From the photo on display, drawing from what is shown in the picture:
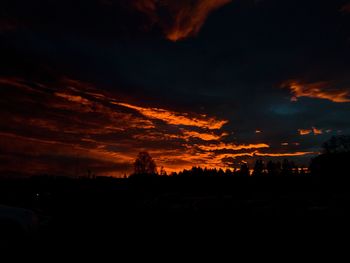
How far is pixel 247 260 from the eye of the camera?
933cm

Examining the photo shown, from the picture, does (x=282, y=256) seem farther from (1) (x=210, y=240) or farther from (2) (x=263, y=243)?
(1) (x=210, y=240)

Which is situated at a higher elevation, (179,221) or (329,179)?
(329,179)

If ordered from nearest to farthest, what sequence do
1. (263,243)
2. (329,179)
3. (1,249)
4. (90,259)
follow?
1. (1,249)
2. (90,259)
3. (263,243)
4. (329,179)

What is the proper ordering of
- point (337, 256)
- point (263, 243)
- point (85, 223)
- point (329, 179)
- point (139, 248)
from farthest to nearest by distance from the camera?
1. point (329, 179)
2. point (85, 223)
3. point (263, 243)
4. point (139, 248)
5. point (337, 256)

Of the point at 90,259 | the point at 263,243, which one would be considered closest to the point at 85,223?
the point at 90,259

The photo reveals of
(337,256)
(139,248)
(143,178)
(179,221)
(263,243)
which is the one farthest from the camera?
(143,178)

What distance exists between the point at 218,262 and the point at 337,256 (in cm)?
346

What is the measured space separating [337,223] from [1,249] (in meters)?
14.3

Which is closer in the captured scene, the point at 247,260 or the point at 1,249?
the point at 1,249

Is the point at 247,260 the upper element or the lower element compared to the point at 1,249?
lower

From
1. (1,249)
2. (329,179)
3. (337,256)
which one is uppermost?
(329,179)

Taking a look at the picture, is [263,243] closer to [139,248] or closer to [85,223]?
[139,248]

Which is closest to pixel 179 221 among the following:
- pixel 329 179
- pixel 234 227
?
pixel 234 227

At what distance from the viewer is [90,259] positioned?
8961 mm
